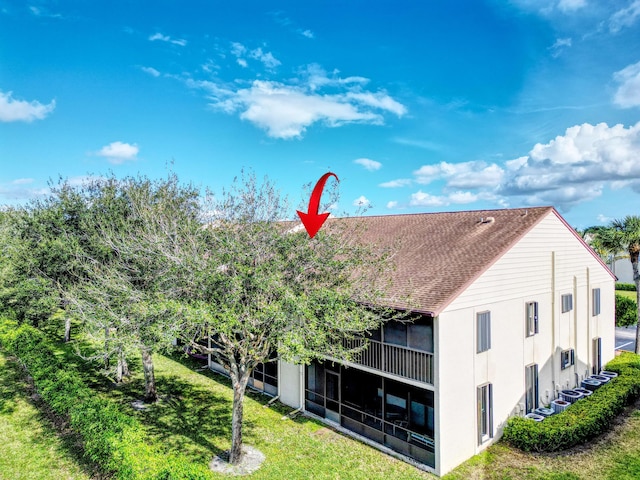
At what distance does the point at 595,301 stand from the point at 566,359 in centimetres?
433

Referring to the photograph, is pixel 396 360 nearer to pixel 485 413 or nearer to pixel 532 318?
pixel 485 413

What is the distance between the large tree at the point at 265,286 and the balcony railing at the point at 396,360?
3.75 ft

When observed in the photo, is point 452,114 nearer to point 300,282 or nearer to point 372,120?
point 372,120

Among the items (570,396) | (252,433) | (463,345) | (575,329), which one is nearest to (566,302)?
(575,329)

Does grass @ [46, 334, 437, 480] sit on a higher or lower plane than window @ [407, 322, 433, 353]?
lower

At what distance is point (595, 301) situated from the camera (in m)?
19.4

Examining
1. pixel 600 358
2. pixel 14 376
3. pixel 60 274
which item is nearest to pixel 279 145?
pixel 60 274

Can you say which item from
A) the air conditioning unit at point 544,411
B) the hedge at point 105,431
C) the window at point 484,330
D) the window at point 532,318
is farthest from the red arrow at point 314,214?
the air conditioning unit at point 544,411

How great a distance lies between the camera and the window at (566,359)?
16.8 meters

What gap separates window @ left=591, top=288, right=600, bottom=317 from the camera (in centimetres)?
1917

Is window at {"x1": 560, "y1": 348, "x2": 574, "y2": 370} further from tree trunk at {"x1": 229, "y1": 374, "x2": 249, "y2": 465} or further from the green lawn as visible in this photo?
tree trunk at {"x1": 229, "y1": 374, "x2": 249, "y2": 465}

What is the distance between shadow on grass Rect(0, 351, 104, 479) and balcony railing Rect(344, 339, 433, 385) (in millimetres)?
8447

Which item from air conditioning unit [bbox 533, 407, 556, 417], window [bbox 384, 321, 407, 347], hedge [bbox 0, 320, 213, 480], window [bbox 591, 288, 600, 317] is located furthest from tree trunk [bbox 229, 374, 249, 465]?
window [bbox 591, 288, 600, 317]

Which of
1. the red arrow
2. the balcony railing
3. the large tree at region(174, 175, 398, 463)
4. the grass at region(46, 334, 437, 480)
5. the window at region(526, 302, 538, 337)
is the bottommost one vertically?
the grass at region(46, 334, 437, 480)
